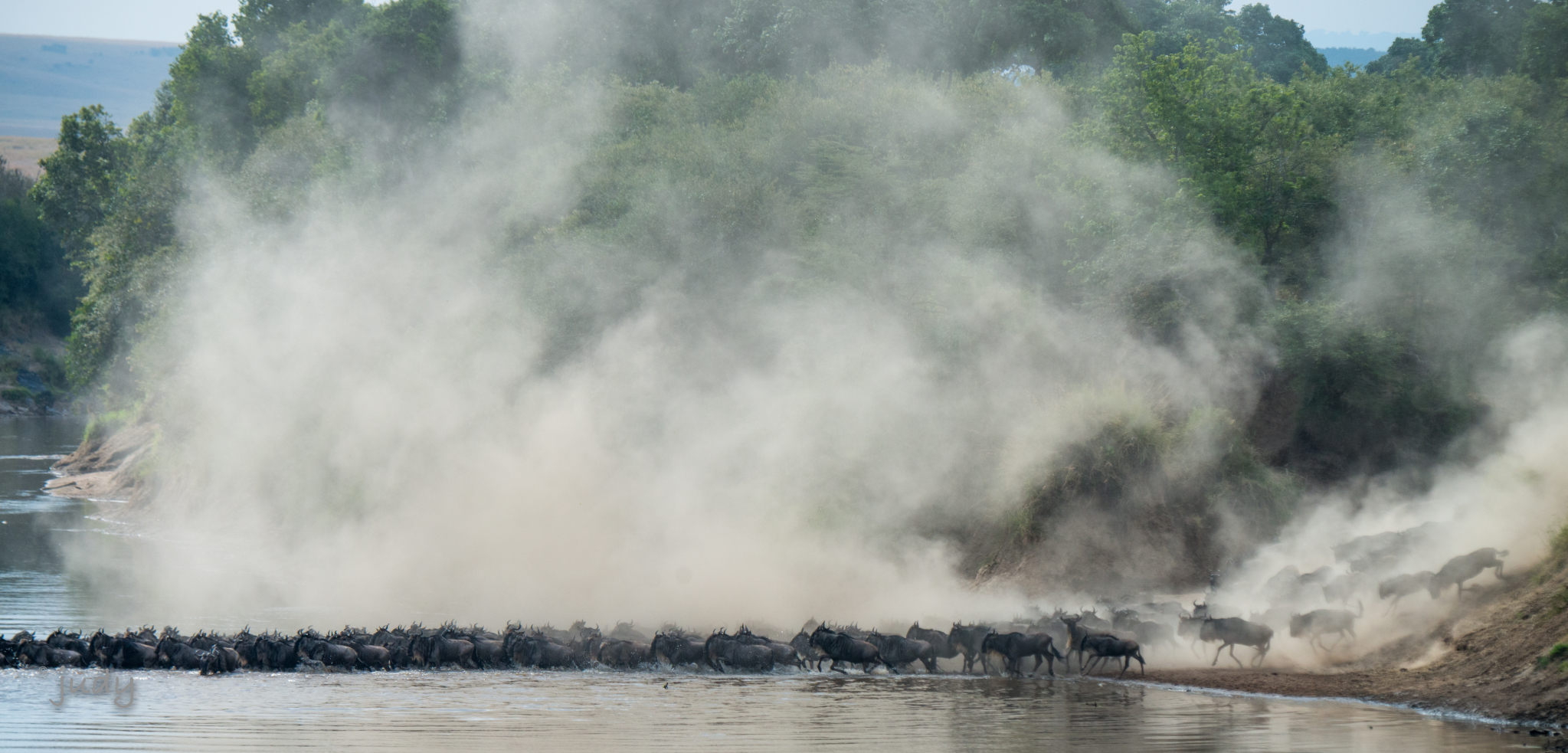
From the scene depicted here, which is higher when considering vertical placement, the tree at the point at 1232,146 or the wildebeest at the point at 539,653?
the tree at the point at 1232,146

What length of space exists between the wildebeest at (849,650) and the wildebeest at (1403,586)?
368 inches

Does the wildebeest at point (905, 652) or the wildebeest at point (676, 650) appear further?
the wildebeest at point (676, 650)

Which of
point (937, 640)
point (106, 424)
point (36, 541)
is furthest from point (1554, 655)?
point (106, 424)

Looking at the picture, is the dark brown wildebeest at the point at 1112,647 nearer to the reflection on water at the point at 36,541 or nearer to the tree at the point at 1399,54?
the reflection on water at the point at 36,541

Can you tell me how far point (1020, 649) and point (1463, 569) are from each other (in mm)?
8170

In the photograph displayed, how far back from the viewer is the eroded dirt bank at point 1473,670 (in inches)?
736

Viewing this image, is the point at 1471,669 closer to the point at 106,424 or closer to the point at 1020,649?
the point at 1020,649

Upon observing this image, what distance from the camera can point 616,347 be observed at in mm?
49250

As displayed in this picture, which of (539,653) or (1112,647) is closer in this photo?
(1112,647)

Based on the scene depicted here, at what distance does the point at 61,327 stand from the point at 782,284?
472 ft

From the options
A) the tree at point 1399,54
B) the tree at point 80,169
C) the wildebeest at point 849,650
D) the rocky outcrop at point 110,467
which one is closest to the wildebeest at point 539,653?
the wildebeest at point 849,650

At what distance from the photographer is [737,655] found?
24938mm

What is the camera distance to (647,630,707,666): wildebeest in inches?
990

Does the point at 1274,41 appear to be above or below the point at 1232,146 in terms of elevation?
above
